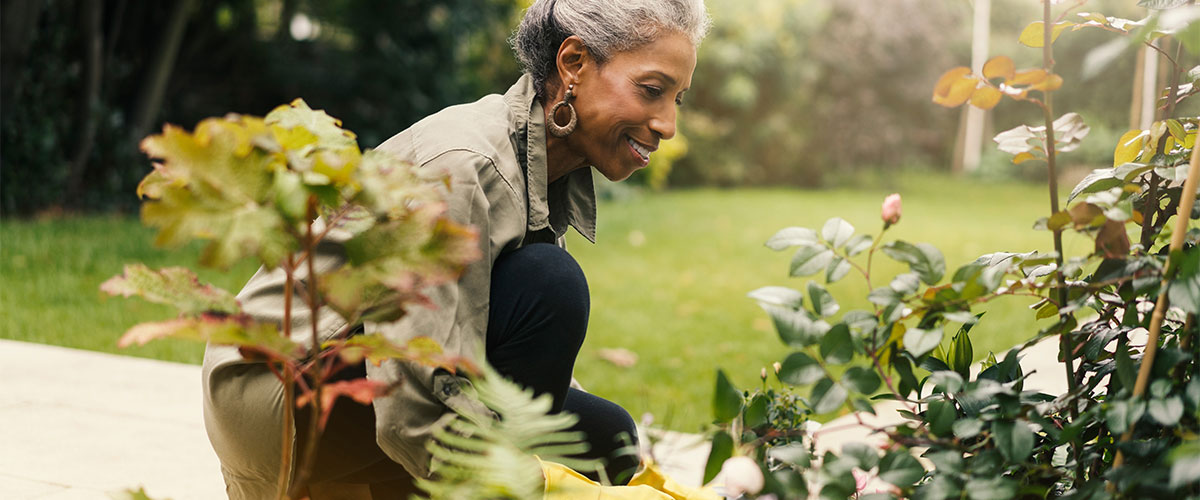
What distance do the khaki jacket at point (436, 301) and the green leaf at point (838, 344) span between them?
510 mm

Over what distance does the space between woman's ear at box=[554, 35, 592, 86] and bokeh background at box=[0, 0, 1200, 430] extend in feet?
2.23

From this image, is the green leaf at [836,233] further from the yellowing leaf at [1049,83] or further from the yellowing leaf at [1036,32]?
the yellowing leaf at [1036,32]

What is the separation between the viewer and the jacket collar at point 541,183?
67.9 inches

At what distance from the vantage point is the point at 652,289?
6.36m

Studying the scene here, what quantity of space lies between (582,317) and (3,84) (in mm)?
6580

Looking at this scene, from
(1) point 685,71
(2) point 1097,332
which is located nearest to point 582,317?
(1) point 685,71

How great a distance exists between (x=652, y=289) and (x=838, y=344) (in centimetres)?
Answer: 534

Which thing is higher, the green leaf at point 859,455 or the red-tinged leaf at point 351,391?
the red-tinged leaf at point 351,391

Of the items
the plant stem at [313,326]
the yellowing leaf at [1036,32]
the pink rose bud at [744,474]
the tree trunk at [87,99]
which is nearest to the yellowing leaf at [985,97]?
the yellowing leaf at [1036,32]

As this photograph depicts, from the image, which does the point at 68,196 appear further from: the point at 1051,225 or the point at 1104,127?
the point at 1104,127

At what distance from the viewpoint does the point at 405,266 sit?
877mm

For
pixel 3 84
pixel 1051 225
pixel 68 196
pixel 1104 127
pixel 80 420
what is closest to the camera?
pixel 1051 225

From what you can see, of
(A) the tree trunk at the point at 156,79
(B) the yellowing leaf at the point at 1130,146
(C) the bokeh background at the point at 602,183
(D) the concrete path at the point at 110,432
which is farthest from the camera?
(A) the tree trunk at the point at 156,79

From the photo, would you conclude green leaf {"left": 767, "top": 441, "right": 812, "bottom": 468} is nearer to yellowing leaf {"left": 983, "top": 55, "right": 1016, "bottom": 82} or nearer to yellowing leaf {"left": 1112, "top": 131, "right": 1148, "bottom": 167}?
yellowing leaf {"left": 983, "top": 55, "right": 1016, "bottom": 82}
